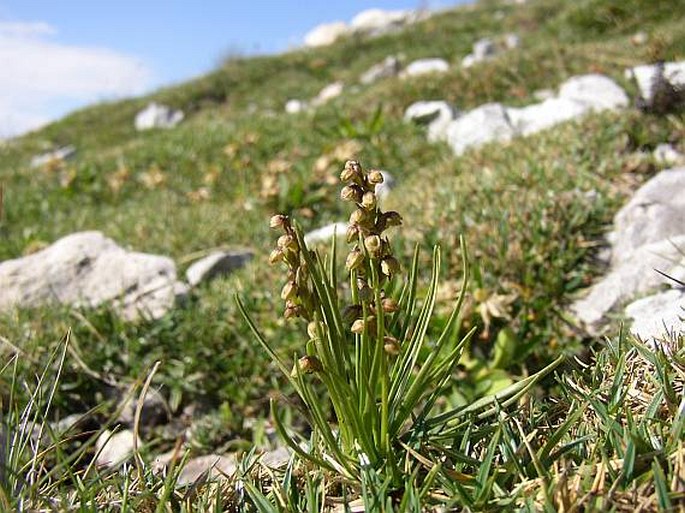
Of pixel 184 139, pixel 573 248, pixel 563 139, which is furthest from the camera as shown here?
pixel 184 139

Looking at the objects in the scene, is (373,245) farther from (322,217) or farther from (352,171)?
(322,217)

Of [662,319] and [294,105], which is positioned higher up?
[294,105]

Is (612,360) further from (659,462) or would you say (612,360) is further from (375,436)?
(375,436)

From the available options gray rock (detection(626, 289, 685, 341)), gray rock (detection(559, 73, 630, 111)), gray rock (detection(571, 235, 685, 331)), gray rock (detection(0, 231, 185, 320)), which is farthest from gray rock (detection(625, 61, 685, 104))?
gray rock (detection(0, 231, 185, 320))

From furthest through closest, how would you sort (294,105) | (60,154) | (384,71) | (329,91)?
1. (329,91)
2. (384,71)
3. (294,105)
4. (60,154)

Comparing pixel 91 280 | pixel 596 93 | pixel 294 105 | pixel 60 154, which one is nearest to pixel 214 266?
pixel 91 280

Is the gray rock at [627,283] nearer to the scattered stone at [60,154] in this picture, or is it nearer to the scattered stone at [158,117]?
the scattered stone at [60,154]

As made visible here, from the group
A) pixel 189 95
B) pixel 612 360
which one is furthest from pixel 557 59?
pixel 189 95

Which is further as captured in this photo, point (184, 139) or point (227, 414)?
point (184, 139)
